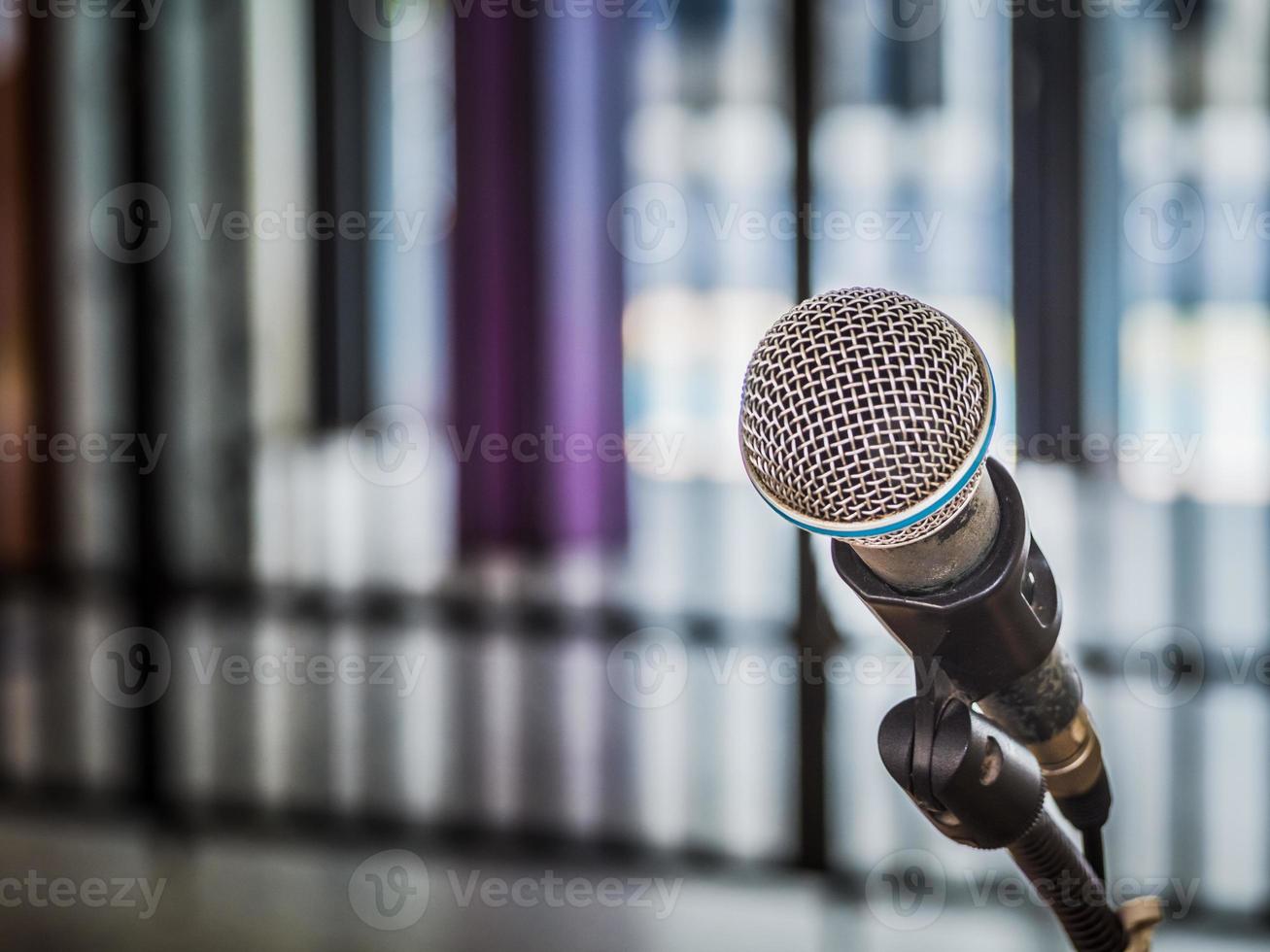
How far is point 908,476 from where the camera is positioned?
47cm

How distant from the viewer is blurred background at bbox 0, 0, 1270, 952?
2.15m

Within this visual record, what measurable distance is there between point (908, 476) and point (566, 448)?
124 inches

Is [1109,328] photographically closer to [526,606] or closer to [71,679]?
[526,606]

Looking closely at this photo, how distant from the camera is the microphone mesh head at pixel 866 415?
0.47 meters

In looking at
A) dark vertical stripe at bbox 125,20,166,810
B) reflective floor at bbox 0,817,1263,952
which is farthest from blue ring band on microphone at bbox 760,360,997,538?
dark vertical stripe at bbox 125,20,166,810

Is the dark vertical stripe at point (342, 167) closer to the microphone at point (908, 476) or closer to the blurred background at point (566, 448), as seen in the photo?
the blurred background at point (566, 448)

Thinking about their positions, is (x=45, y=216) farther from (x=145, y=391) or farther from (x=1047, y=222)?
(x=1047, y=222)

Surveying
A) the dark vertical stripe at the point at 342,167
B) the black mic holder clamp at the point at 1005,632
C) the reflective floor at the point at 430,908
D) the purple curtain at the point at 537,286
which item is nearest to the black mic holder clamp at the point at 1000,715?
the black mic holder clamp at the point at 1005,632

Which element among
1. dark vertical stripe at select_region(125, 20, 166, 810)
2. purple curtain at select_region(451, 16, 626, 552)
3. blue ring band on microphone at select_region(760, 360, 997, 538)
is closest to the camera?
blue ring band on microphone at select_region(760, 360, 997, 538)

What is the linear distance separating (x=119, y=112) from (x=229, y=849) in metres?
1.67

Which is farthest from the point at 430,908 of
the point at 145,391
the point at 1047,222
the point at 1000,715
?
the point at 1000,715

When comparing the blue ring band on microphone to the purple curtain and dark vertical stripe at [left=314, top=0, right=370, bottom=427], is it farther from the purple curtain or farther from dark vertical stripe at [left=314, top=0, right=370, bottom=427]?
dark vertical stripe at [left=314, top=0, right=370, bottom=427]

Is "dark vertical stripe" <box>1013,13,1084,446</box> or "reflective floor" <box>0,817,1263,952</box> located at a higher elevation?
"dark vertical stripe" <box>1013,13,1084,446</box>

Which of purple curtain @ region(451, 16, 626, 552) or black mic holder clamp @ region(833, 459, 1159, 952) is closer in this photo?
black mic holder clamp @ region(833, 459, 1159, 952)
